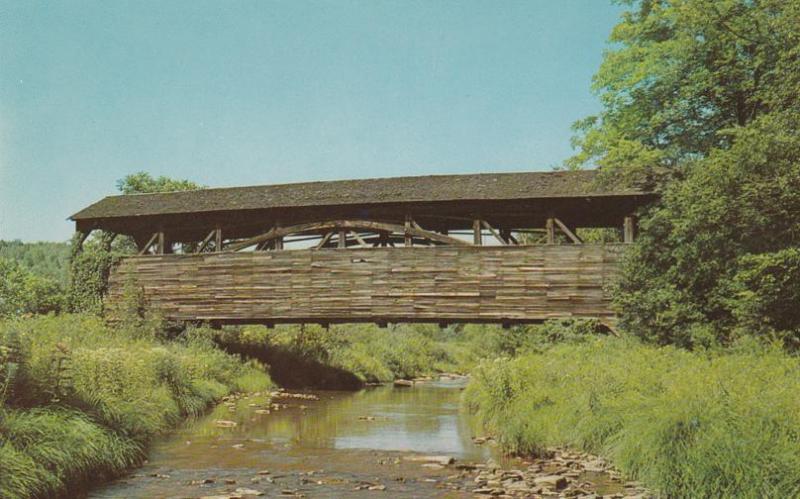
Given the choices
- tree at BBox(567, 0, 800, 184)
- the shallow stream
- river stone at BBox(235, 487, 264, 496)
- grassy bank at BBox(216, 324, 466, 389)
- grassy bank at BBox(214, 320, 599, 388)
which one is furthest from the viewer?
grassy bank at BBox(216, 324, 466, 389)

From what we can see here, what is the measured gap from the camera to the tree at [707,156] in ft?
41.4

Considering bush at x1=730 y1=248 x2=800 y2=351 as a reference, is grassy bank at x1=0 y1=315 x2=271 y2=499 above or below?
below

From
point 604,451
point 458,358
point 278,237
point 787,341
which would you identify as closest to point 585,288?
point 787,341

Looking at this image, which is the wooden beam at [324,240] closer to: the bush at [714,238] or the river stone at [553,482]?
the bush at [714,238]

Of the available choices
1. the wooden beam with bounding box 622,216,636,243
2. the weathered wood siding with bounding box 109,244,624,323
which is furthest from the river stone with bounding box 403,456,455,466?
the wooden beam with bounding box 622,216,636,243

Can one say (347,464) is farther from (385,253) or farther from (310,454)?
(385,253)

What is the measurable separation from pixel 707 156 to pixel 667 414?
12.8 metres

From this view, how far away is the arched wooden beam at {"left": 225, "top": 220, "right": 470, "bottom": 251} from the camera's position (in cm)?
2025

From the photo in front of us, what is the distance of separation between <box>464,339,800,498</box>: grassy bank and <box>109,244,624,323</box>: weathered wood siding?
18.8ft

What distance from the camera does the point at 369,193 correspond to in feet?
68.2

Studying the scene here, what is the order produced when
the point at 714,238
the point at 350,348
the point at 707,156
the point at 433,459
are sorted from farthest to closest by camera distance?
1. the point at 350,348
2. the point at 707,156
3. the point at 714,238
4. the point at 433,459

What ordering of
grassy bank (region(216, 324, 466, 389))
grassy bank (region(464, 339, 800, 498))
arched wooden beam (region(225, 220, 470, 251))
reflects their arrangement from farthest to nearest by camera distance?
grassy bank (region(216, 324, 466, 389)) < arched wooden beam (region(225, 220, 470, 251)) < grassy bank (region(464, 339, 800, 498))

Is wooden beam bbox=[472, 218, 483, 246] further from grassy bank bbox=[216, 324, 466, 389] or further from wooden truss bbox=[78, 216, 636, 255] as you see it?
grassy bank bbox=[216, 324, 466, 389]

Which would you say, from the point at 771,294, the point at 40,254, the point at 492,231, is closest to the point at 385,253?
the point at 492,231
